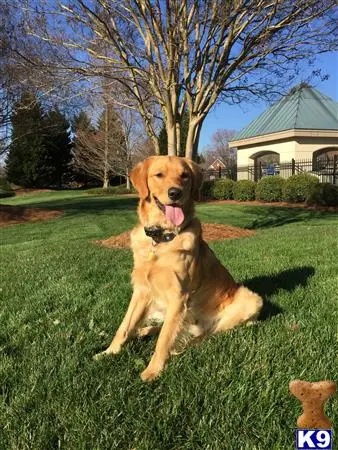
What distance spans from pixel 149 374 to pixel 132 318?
2.27 ft

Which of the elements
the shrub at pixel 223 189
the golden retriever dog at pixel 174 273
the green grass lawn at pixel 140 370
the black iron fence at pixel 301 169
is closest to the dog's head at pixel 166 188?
the golden retriever dog at pixel 174 273

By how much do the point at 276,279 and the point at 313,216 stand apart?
1169cm

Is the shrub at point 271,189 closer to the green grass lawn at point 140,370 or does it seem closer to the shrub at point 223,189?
the shrub at point 223,189

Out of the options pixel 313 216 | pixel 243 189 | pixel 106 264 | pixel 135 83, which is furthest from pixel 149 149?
pixel 106 264

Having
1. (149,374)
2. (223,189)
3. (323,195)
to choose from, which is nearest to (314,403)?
(149,374)

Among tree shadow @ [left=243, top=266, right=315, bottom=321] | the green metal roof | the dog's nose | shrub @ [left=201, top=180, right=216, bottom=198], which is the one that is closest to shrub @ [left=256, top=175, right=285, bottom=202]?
shrub @ [left=201, top=180, right=216, bottom=198]

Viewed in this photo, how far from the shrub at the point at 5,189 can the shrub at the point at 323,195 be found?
29676 millimetres

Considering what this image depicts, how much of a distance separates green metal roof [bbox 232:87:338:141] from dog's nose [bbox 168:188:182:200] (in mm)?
24962

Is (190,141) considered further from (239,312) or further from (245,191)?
(245,191)

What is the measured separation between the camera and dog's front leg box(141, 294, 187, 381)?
2.89 m

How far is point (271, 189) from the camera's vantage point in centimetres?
2181

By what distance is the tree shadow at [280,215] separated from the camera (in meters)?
14.2

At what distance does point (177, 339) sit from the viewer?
3197 mm

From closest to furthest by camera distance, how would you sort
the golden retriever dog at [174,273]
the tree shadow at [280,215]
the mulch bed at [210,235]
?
the golden retriever dog at [174,273]
the mulch bed at [210,235]
the tree shadow at [280,215]
